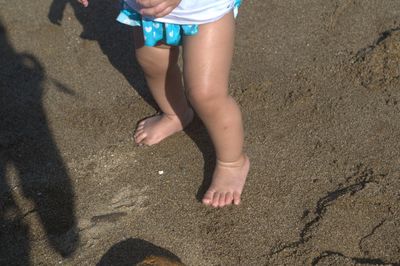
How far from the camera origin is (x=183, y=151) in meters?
2.57

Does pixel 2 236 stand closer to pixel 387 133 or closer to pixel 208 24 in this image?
pixel 208 24

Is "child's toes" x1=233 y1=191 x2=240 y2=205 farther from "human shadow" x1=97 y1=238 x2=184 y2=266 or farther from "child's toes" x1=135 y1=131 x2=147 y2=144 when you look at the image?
"child's toes" x1=135 y1=131 x2=147 y2=144

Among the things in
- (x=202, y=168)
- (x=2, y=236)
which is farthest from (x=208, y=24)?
(x=2, y=236)

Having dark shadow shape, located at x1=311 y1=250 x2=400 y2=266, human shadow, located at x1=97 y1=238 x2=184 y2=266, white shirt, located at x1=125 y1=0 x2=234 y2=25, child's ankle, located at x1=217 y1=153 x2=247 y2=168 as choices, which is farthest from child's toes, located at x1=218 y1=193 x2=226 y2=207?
white shirt, located at x1=125 y1=0 x2=234 y2=25

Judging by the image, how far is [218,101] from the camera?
217cm

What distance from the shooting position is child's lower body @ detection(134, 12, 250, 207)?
2.07 meters

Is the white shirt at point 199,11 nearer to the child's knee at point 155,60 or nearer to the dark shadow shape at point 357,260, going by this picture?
the child's knee at point 155,60

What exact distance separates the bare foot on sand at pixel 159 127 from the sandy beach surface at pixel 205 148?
1.3 inches

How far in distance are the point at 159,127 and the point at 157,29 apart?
0.58 m

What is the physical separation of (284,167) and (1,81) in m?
1.49

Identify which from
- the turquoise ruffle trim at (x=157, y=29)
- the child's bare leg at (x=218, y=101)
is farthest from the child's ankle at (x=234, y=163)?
the turquoise ruffle trim at (x=157, y=29)

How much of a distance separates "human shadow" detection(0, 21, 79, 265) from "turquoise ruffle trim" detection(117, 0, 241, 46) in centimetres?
71

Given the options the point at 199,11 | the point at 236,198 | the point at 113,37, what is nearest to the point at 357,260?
the point at 236,198

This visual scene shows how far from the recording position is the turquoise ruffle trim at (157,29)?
81.4 inches
